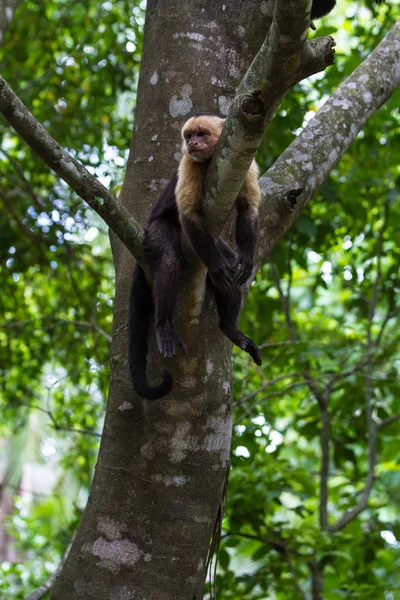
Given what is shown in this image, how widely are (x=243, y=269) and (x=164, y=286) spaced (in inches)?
13.3

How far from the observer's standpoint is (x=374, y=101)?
9.09 feet

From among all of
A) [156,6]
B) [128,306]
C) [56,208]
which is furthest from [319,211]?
[128,306]

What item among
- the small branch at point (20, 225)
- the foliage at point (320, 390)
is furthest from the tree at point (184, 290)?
the small branch at point (20, 225)

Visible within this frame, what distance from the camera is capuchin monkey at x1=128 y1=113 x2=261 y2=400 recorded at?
2.18m

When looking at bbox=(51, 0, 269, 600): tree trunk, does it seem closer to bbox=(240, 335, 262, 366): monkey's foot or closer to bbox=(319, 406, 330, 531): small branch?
bbox=(240, 335, 262, 366): monkey's foot

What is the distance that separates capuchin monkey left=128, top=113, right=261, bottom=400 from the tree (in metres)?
0.05

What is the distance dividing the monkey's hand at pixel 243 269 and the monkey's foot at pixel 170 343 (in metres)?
0.36

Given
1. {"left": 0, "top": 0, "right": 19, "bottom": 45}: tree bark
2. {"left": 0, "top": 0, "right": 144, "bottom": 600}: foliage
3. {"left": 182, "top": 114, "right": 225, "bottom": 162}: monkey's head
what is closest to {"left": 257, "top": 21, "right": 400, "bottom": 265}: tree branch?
{"left": 182, "top": 114, "right": 225, "bottom": 162}: monkey's head

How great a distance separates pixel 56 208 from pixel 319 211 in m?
1.74

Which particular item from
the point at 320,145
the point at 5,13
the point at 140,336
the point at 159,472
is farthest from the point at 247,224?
the point at 5,13

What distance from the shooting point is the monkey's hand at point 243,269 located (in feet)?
7.94

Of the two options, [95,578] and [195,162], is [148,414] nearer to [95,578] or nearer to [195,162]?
[95,578]

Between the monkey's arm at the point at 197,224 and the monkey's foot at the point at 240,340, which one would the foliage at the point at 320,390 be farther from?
the monkey's arm at the point at 197,224

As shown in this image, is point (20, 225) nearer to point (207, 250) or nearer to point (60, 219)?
point (60, 219)
